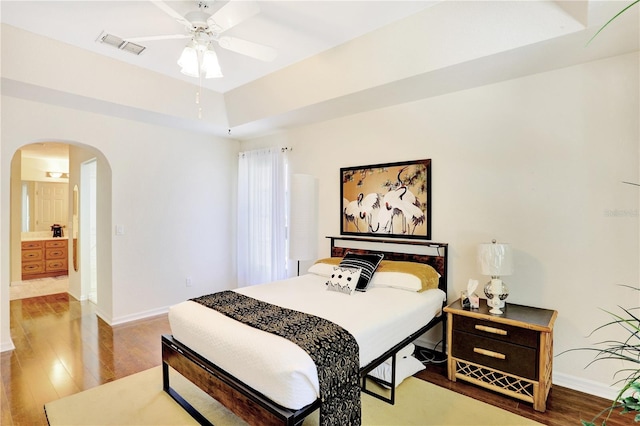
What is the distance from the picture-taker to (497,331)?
2504 millimetres

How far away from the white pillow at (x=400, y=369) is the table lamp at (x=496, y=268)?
0.78 meters

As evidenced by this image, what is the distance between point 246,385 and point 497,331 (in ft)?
6.06

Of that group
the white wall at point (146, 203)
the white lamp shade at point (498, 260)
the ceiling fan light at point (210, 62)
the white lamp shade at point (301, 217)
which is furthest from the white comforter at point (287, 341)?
the white wall at point (146, 203)

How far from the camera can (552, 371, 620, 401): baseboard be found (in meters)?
2.49

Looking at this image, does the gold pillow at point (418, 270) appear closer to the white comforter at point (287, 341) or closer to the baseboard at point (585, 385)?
the white comforter at point (287, 341)

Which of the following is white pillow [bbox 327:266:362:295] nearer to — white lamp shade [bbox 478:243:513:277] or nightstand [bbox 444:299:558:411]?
nightstand [bbox 444:299:558:411]

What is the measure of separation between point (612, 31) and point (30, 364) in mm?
5212

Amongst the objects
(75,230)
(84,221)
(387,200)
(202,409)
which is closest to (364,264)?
(387,200)

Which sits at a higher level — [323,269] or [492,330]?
[323,269]

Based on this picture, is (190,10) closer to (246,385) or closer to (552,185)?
(246,385)

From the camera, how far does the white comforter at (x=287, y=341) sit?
5.60 ft

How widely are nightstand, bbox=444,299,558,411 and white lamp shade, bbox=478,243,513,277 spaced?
1.06 feet

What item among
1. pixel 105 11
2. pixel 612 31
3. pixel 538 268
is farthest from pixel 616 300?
pixel 105 11

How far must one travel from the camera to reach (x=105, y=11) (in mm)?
2535
